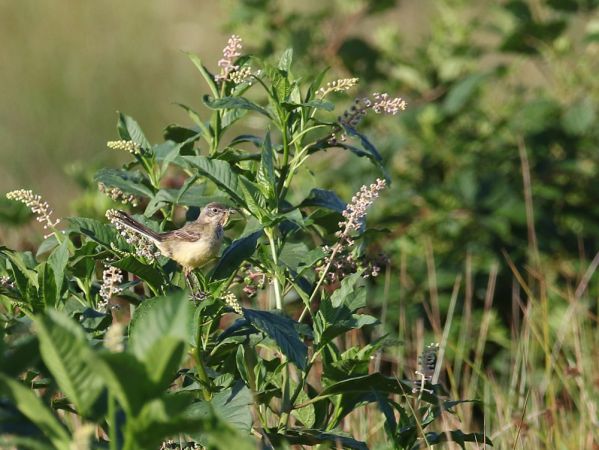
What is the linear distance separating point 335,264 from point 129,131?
1.87 ft

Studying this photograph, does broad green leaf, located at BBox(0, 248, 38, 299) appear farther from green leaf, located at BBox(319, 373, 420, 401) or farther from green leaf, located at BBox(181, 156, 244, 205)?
green leaf, located at BBox(319, 373, 420, 401)

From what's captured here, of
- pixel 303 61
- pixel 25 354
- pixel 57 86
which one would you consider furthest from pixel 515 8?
pixel 57 86

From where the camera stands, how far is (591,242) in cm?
527

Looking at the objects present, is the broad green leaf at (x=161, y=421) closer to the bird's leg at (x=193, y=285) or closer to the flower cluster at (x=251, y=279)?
the bird's leg at (x=193, y=285)

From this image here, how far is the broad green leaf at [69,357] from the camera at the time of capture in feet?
4.79

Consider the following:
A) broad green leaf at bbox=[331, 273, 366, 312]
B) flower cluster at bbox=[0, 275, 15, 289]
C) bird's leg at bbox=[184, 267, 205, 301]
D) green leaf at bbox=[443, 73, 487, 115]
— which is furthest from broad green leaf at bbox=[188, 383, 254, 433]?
green leaf at bbox=[443, 73, 487, 115]

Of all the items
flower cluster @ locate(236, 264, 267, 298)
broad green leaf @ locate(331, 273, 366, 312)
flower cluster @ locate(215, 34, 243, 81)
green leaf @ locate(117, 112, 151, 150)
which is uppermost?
flower cluster @ locate(215, 34, 243, 81)

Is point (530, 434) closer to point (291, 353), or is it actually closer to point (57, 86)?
point (291, 353)

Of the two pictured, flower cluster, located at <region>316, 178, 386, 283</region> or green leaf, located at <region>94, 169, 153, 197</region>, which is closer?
flower cluster, located at <region>316, 178, 386, 283</region>

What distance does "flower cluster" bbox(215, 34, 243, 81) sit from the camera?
228 centimetres

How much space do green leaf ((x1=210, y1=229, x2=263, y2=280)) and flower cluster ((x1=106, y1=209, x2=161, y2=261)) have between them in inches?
5.2

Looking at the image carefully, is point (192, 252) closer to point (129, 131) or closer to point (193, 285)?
point (193, 285)

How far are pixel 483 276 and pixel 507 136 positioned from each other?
789 mm

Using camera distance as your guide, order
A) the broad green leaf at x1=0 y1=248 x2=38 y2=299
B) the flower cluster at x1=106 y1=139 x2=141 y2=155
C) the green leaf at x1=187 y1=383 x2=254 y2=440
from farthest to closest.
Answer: the flower cluster at x1=106 y1=139 x2=141 y2=155 < the broad green leaf at x1=0 y1=248 x2=38 y2=299 < the green leaf at x1=187 y1=383 x2=254 y2=440
